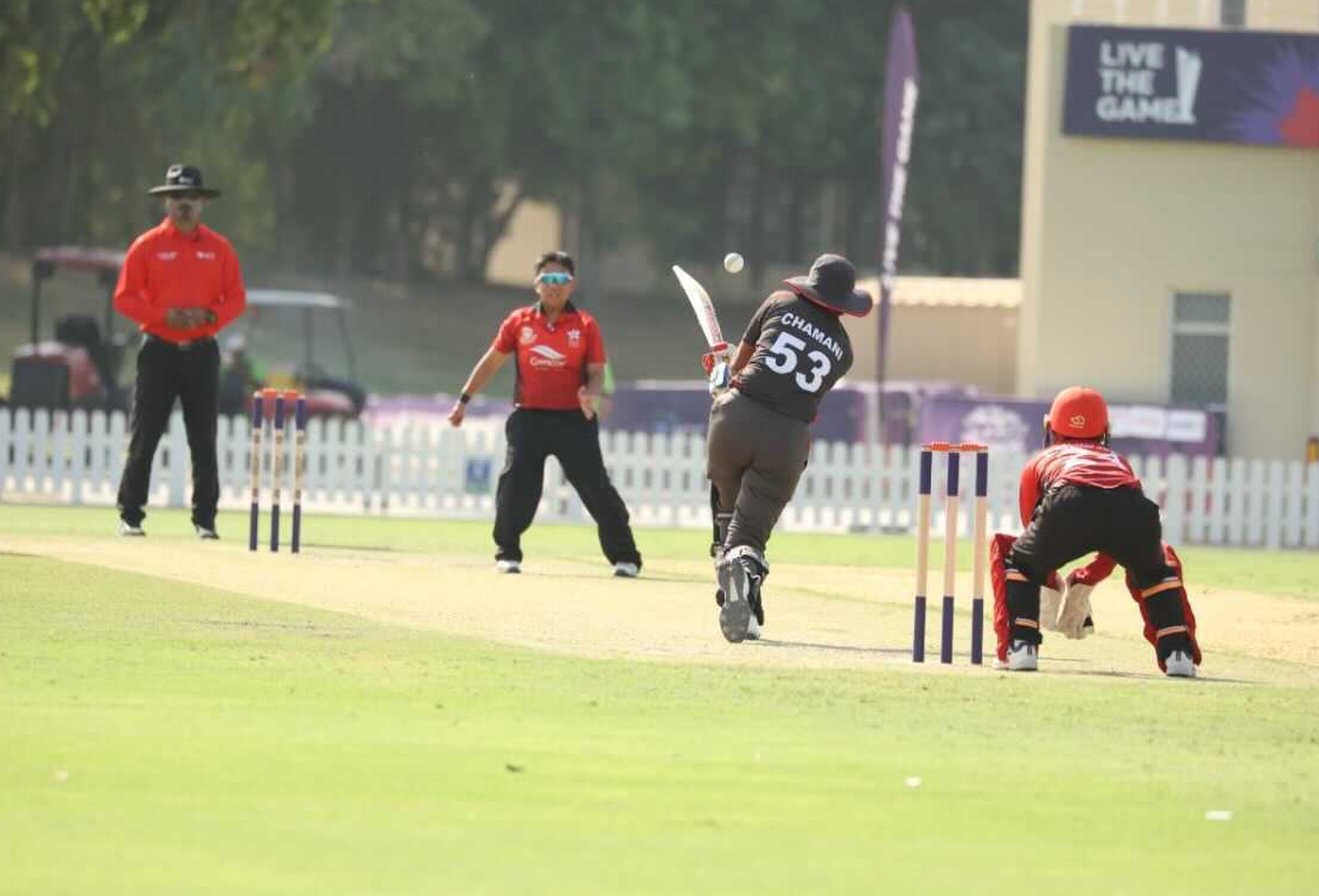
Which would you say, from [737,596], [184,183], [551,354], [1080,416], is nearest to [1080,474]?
[1080,416]

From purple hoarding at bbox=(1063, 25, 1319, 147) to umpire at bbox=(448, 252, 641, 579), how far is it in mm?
15412

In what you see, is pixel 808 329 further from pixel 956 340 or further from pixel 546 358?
pixel 956 340

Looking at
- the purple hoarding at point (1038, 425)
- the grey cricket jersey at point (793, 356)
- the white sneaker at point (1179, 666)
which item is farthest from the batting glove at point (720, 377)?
the purple hoarding at point (1038, 425)

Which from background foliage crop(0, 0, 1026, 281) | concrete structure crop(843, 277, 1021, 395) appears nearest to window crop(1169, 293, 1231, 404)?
concrete structure crop(843, 277, 1021, 395)

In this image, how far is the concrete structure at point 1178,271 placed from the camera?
30.9m

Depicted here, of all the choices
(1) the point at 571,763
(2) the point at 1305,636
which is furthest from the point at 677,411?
(1) the point at 571,763

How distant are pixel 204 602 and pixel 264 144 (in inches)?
1898

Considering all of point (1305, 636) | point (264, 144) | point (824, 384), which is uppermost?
point (264, 144)

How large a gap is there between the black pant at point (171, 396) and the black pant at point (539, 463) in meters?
2.18

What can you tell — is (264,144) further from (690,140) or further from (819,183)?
(819,183)

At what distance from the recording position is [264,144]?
60.5 meters

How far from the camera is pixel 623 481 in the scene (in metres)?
27.3

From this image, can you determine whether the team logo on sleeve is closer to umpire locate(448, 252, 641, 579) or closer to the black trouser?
umpire locate(448, 252, 641, 579)

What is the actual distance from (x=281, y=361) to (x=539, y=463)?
106ft
